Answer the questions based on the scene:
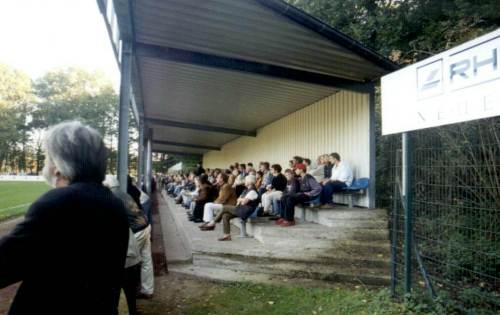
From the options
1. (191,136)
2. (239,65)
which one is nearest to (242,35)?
(239,65)

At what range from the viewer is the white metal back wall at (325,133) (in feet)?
23.9

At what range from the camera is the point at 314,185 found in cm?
660

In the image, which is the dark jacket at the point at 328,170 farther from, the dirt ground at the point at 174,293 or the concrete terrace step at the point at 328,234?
the dirt ground at the point at 174,293

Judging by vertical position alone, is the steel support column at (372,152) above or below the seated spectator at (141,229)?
above

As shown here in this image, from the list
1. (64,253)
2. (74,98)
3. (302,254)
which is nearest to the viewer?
(64,253)

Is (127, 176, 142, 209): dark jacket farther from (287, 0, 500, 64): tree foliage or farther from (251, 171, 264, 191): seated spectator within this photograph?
(287, 0, 500, 64): tree foliage

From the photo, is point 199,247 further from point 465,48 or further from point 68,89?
point 68,89

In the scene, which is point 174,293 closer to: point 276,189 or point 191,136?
point 276,189

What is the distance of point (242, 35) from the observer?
5.09 metres

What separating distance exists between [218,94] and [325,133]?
270cm

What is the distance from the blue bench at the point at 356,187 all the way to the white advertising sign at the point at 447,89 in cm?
279

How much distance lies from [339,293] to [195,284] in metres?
1.79

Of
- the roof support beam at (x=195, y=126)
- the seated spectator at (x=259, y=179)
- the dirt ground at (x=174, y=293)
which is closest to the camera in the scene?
the dirt ground at (x=174, y=293)

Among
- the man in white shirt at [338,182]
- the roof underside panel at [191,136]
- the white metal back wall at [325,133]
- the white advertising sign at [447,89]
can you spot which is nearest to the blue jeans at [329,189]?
the man in white shirt at [338,182]
